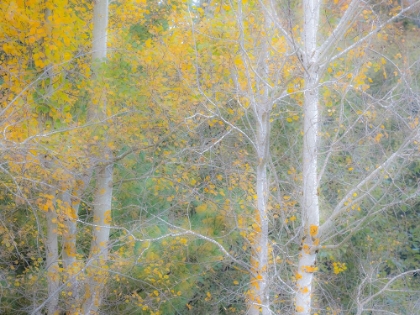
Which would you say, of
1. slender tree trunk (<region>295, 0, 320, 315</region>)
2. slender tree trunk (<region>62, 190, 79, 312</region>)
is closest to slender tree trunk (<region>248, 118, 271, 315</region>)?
slender tree trunk (<region>295, 0, 320, 315</region>)

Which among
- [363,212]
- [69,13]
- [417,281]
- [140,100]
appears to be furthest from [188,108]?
[417,281]

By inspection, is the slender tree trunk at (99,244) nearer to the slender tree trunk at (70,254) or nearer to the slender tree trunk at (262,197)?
the slender tree trunk at (70,254)

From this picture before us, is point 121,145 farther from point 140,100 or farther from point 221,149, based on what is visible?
point 221,149

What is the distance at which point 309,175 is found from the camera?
7078mm

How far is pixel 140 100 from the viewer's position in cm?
913

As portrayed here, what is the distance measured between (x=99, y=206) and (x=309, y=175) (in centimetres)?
363

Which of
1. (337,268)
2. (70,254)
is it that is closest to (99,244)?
(70,254)

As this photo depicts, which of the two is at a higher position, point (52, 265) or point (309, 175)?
point (309, 175)

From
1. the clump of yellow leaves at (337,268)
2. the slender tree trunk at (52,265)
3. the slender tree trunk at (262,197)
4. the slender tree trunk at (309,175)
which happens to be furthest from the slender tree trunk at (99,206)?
the clump of yellow leaves at (337,268)

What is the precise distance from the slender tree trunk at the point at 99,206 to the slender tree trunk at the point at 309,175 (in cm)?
292

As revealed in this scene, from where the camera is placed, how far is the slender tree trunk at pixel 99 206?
28.7 ft

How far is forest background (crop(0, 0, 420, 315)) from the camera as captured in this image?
711cm

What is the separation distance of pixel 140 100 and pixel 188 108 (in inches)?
30.4

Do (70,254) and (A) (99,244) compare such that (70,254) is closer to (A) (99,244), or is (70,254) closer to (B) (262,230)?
(A) (99,244)
